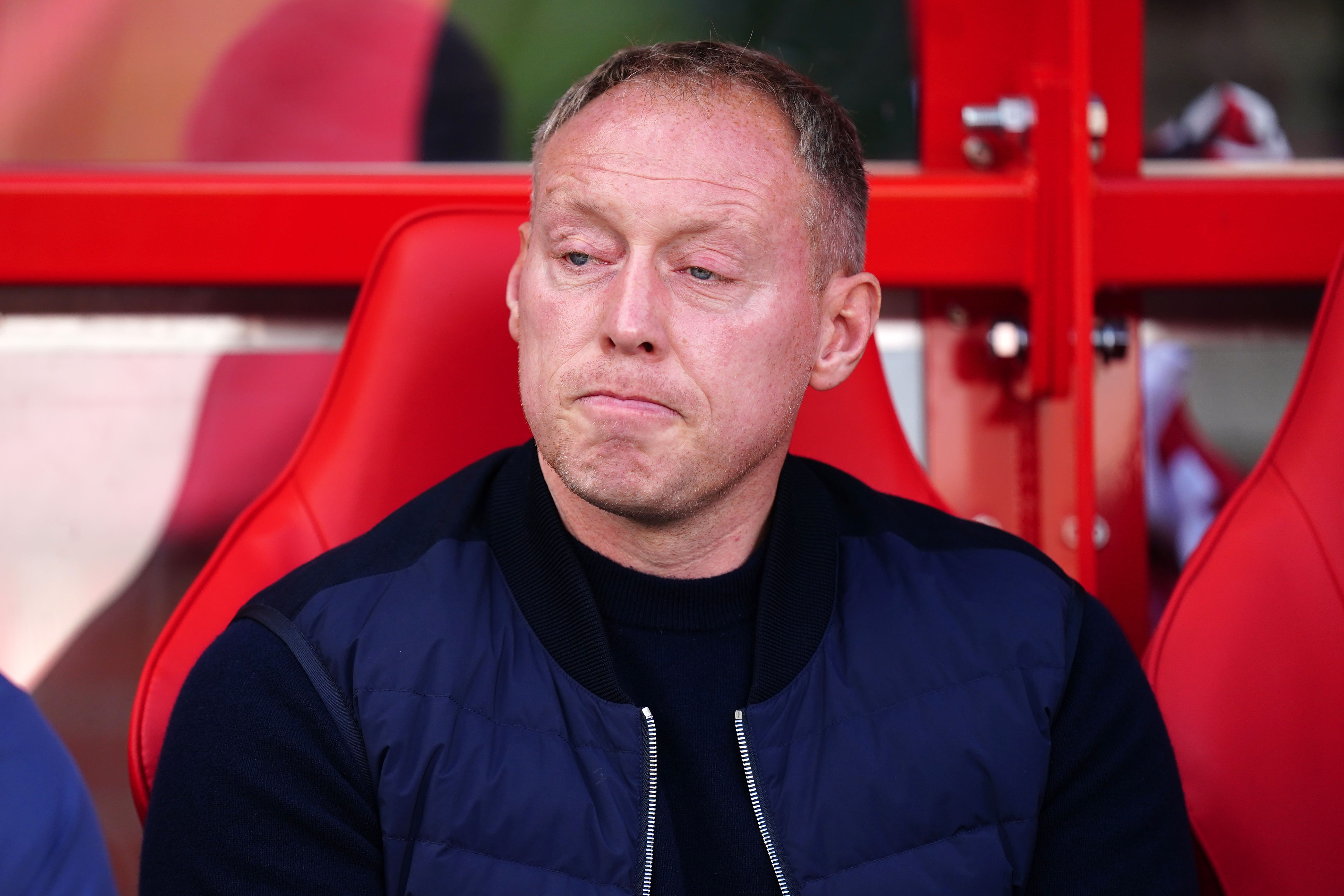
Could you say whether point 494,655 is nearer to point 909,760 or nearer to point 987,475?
point 909,760

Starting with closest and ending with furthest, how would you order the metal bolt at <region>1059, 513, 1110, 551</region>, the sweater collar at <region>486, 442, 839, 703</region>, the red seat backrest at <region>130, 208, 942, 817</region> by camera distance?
the sweater collar at <region>486, 442, 839, 703</region>, the red seat backrest at <region>130, 208, 942, 817</region>, the metal bolt at <region>1059, 513, 1110, 551</region>

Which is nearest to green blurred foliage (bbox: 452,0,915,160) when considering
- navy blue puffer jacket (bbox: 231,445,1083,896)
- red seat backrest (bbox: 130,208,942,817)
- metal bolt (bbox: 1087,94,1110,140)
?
metal bolt (bbox: 1087,94,1110,140)

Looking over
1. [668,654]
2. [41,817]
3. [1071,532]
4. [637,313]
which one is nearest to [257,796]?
[41,817]

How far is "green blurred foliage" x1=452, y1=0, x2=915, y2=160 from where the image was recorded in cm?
143

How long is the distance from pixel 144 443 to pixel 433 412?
20.8 inches

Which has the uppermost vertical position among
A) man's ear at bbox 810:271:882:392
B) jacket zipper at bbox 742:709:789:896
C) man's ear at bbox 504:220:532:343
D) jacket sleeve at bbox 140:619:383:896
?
man's ear at bbox 504:220:532:343

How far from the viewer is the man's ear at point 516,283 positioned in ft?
3.26

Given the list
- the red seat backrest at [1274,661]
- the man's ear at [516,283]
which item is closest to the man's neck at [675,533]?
the man's ear at [516,283]

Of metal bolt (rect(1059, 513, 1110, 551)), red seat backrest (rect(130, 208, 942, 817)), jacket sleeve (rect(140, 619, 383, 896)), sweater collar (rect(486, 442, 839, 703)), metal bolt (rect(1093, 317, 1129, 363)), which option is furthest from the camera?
metal bolt (rect(1093, 317, 1129, 363))

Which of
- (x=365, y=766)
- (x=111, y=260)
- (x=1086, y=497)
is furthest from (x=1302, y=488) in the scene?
A: (x=111, y=260)

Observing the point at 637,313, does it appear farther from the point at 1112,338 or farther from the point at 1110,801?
the point at 1112,338

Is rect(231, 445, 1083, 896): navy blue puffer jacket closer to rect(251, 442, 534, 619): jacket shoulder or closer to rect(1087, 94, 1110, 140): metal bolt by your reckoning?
rect(251, 442, 534, 619): jacket shoulder

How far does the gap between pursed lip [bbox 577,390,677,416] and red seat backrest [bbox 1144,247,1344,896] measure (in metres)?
0.46

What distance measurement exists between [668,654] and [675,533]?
0.10 metres
